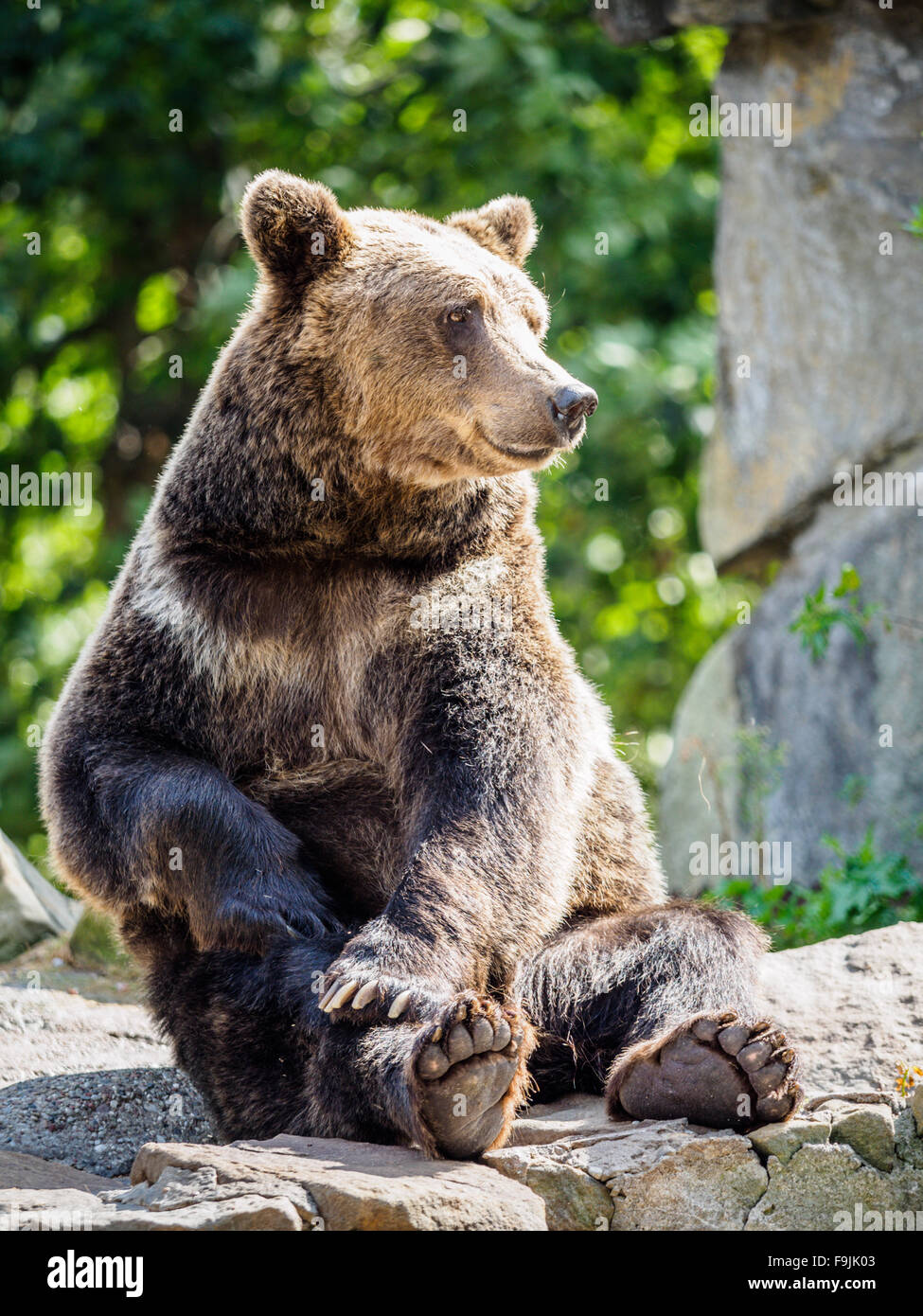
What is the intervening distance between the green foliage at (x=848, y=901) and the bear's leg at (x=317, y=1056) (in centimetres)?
274

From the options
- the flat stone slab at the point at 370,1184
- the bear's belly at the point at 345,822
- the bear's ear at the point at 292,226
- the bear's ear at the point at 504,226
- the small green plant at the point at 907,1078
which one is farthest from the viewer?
the bear's ear at the point at 504,226

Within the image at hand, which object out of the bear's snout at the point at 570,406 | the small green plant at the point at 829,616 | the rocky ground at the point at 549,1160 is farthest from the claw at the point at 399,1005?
the small green plant at the point at 829,616

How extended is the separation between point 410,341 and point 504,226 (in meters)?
0.89

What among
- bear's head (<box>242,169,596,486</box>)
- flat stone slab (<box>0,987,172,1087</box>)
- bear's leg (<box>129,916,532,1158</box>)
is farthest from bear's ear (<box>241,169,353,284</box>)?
flat stone slab (<box>0,987,172,1087</box>)

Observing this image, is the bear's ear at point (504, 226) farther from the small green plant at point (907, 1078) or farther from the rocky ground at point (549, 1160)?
the small green plant at point (907, 1078)

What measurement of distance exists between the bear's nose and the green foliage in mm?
2707

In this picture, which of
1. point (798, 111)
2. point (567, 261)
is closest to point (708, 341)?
point (567, 261)

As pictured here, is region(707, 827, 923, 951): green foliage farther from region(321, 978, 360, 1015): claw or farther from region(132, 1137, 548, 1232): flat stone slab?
region(132, 1137, 548, 1232): flat stone slab

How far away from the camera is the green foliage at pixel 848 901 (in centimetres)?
654

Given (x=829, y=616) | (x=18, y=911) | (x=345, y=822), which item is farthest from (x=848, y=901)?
(x=18, y=911)

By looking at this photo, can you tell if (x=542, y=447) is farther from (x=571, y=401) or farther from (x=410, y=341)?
(x=410, y=341)

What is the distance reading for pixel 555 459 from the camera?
474 centimetres

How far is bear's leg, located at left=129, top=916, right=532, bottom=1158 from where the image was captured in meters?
3.42

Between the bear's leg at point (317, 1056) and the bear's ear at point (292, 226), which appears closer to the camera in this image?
the bear's leg at point (317, 1056)
